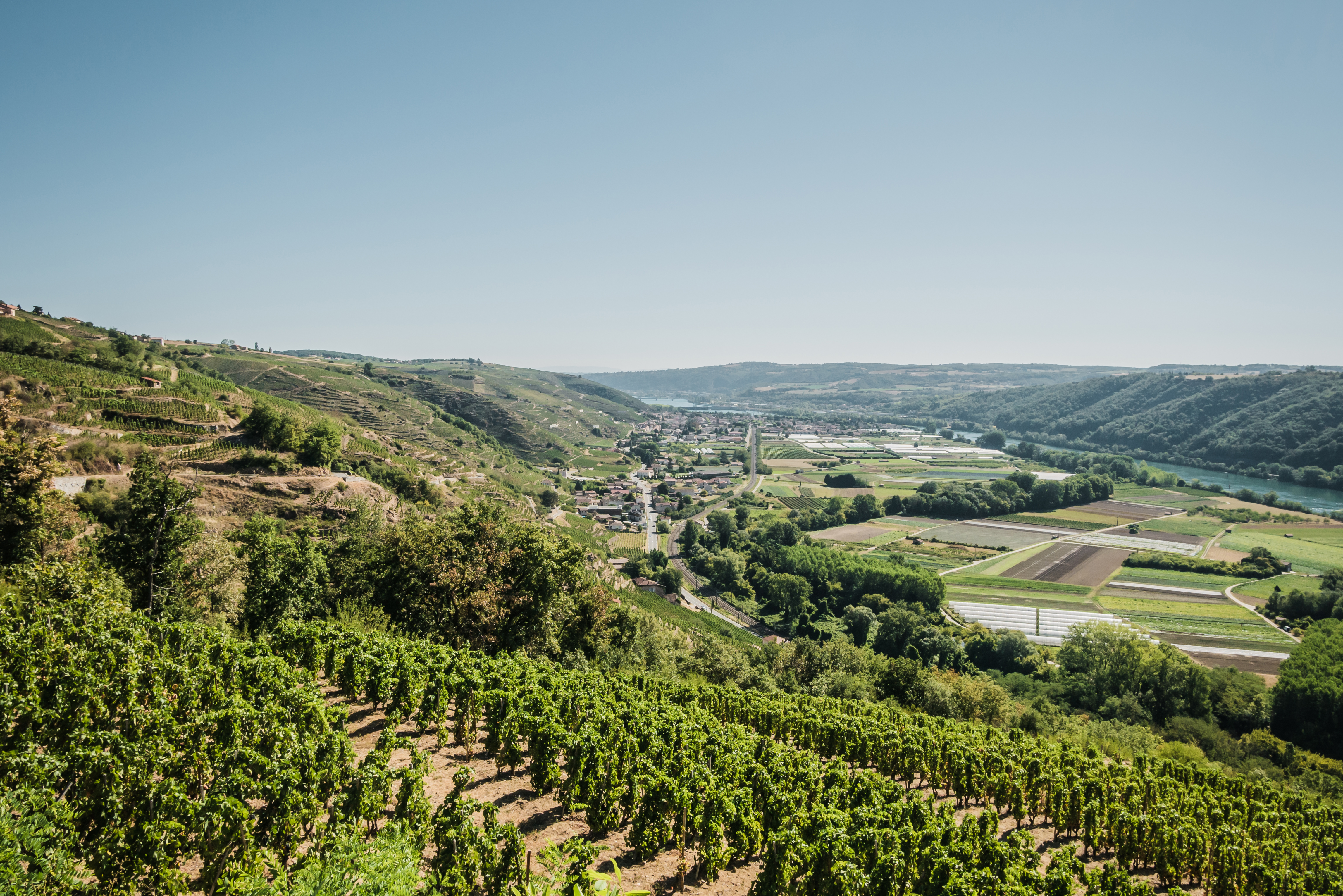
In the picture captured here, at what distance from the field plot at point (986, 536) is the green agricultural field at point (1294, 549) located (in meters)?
34.0

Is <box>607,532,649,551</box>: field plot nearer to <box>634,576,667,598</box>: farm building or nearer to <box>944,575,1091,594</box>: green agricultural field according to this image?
<box>634,576,667,598</box>: farm building

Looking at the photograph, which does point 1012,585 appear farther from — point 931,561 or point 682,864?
point 682,864

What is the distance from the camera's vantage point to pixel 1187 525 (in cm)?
13350

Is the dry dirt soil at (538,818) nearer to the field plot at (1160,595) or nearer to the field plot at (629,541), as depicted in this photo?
the field plot at (1160,595)

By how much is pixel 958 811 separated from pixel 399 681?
2332cm

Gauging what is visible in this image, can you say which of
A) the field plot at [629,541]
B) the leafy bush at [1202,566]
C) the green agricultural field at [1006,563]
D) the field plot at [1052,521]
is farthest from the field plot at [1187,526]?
the field plot at [629,541]

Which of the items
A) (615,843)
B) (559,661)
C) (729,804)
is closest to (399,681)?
(615,843)

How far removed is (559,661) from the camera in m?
36.5

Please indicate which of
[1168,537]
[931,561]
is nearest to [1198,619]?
[931,561]

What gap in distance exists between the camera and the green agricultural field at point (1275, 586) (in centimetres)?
9088

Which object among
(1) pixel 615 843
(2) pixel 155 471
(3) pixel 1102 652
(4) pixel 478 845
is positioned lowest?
(3) pixel 1102 652

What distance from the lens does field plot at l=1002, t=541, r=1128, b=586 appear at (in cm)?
10106

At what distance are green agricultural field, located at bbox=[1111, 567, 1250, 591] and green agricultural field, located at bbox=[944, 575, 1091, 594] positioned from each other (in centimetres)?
901

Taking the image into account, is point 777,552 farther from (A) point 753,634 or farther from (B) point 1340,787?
(B) point 1340,787
